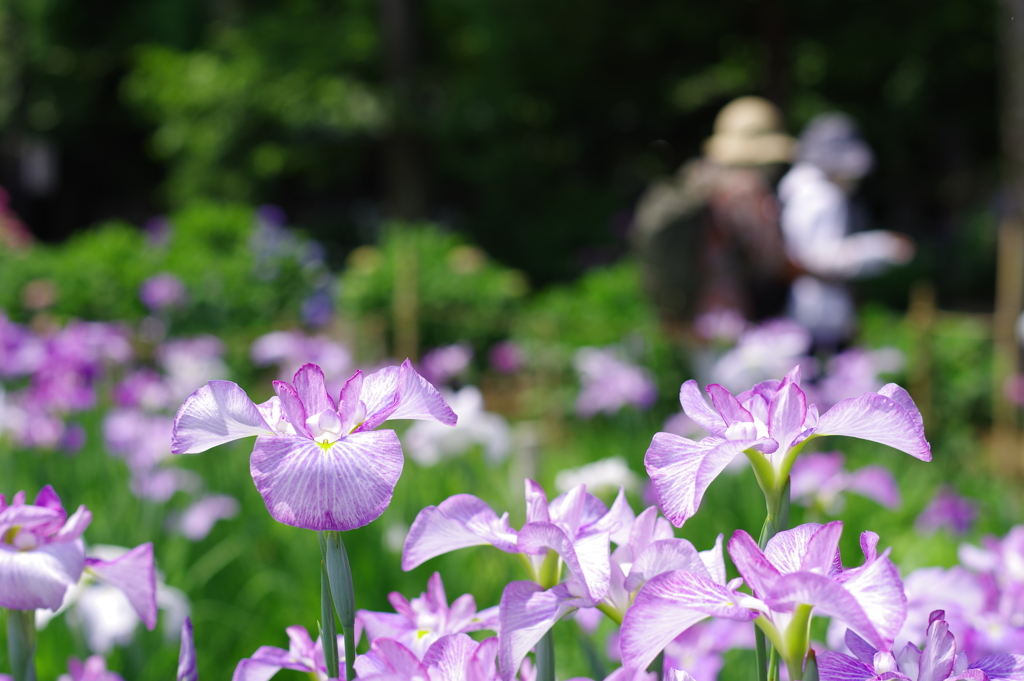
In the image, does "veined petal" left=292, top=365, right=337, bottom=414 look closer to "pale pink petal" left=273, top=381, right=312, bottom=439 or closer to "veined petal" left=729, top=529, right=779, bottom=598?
"pale pink petal" left=273, top=381, right=312, bottom=439

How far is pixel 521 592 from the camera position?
530 mm

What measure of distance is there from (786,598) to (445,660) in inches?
7.9

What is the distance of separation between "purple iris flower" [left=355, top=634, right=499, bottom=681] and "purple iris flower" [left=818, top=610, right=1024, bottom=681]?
20 cm

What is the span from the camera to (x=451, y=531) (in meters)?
0.59

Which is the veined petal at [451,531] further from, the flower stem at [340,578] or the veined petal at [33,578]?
the veined petal at [33,578]

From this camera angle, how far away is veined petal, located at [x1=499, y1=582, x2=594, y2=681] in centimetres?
51

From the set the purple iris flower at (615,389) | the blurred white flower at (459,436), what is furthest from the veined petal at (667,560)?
the purple iris flower at (615,389)

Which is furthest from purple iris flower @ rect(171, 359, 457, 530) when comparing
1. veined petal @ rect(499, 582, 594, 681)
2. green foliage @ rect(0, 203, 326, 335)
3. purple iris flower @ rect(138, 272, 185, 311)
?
green foliage @ rect(0, 203, 326, 335)

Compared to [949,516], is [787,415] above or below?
above

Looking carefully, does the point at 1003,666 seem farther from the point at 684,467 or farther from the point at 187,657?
the point at 187,657

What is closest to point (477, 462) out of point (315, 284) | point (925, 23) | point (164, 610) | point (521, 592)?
point (164, 610)

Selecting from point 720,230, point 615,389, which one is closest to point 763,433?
point 615,389

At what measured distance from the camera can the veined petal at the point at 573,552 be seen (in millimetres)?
522

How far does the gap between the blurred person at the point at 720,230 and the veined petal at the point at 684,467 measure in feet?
9.18
